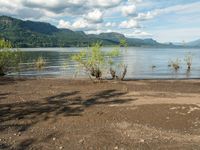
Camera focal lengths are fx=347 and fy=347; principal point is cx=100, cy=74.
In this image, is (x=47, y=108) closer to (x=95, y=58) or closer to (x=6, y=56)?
(x=95, y=58)

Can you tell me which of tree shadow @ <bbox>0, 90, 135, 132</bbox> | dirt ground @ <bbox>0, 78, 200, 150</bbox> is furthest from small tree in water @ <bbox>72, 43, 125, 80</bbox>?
dirt ground @ <bbox>0, 78, 200, 150</bbox>

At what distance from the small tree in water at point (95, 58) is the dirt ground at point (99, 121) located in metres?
8.57

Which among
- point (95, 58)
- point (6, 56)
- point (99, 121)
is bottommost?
point (99, 121)

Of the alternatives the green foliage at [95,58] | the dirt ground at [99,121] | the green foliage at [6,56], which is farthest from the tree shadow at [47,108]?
the green foliage at [6,56]

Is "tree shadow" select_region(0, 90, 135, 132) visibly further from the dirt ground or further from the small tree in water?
the small tree in water

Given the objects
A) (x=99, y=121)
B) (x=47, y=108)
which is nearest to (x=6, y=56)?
(x=47, y=108)

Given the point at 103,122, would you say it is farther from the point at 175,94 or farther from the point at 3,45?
the point at 3,45

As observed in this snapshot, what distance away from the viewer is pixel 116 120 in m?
14.2

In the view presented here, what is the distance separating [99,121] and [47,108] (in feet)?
10.2

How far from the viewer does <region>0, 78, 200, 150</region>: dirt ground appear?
440 inches

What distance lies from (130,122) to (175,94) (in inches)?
315

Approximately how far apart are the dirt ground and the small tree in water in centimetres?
857

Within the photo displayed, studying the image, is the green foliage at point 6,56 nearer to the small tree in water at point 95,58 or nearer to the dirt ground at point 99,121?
the small tree in water at point 95,58

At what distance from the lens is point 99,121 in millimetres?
14016
